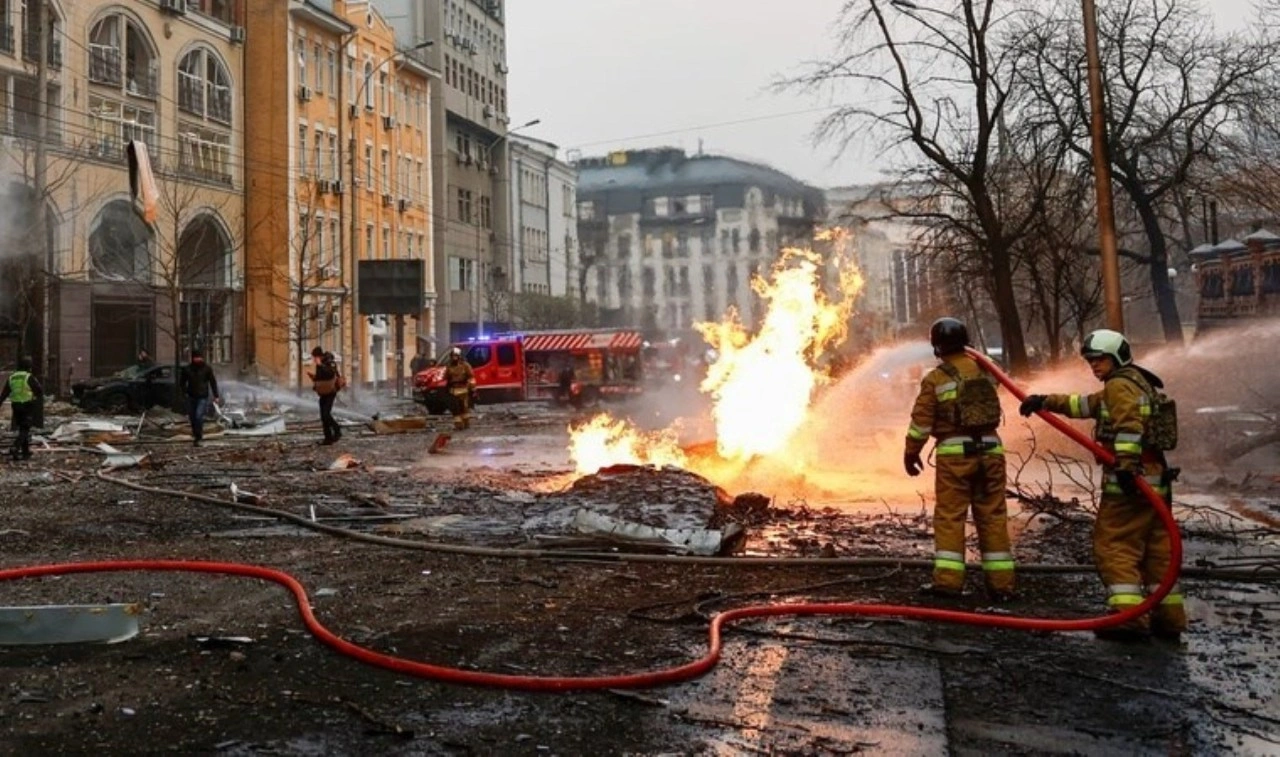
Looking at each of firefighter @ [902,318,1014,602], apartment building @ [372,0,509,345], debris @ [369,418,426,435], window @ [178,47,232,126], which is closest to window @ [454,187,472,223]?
apartment building @ [372,0,509,345]

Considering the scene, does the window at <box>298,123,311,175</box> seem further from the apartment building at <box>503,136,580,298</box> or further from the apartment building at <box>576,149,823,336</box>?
the apartment building at <box>503,136,580,298</box>

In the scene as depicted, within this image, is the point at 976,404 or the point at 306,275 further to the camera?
the point at 306,275

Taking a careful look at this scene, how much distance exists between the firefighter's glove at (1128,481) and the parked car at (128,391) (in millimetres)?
28487

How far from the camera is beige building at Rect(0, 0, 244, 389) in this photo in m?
30.1

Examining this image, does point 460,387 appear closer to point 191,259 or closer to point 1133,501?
point 191,259

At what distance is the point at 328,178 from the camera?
47562 millimetres

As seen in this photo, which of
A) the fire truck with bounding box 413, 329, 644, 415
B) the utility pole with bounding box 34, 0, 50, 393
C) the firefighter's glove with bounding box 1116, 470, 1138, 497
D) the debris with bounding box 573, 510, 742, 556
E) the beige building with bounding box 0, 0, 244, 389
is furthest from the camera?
the fire truck with bounding box 413, 329, 644, 415

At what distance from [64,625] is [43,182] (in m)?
27.7

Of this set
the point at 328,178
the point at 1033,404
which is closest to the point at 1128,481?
the point at 1033,404

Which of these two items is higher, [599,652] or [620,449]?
[620,449]

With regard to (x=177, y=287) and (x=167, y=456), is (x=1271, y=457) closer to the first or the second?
(x=167, y=456)

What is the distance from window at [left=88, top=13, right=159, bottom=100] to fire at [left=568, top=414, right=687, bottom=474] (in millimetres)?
27591

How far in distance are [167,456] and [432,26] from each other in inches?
1984

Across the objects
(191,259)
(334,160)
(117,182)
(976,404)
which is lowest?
(976,404)
